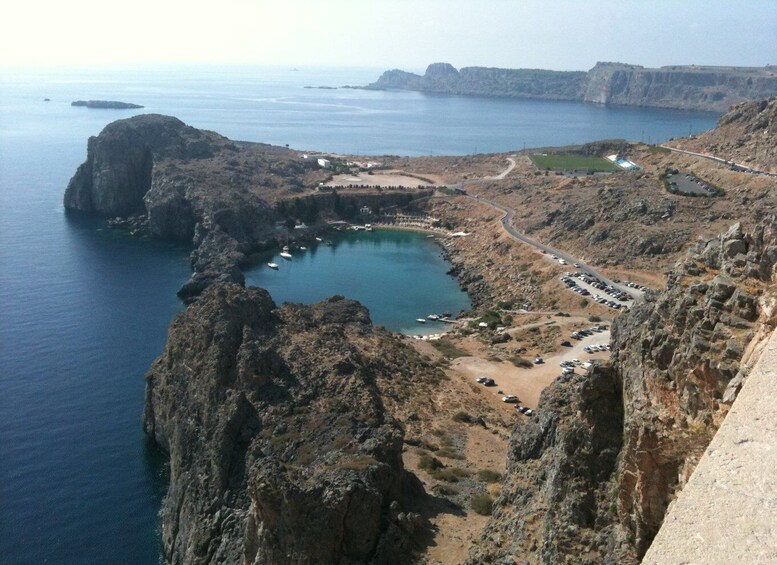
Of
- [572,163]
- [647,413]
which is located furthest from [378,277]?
[647,413]

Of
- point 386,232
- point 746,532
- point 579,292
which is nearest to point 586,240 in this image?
point 579,292

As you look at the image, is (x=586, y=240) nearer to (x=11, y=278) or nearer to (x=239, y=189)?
(x=239, y=189)

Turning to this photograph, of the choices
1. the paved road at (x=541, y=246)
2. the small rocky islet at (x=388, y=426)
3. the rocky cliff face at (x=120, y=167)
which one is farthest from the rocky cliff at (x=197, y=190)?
the small rocky islet at (x=388, y=426)

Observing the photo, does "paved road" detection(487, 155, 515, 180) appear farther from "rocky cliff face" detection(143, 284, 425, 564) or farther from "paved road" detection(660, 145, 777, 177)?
"rocky cliff face" detection(143, 284, 425, 564)

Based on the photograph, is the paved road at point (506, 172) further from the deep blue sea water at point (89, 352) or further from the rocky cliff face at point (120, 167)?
the rocky cliff face at point (120, 167)

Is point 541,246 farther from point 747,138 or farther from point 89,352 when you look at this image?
point 89,352

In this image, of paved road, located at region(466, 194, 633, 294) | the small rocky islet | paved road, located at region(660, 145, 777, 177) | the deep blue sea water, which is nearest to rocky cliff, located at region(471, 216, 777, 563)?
the small rocky islet
